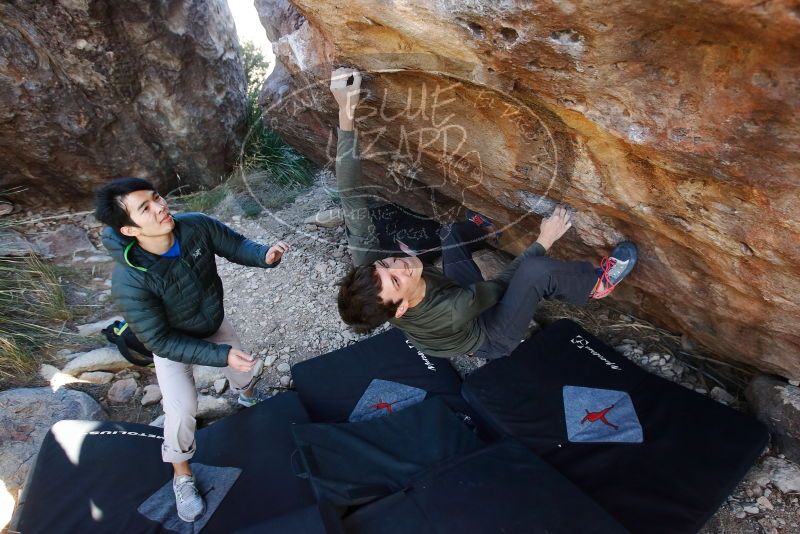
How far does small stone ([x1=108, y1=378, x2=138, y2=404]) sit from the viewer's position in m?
3.34

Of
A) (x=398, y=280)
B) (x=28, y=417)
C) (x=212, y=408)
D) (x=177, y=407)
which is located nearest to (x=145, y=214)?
(x=177, y=407)

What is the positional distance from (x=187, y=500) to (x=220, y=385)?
958mm

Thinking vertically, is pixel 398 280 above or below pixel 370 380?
above

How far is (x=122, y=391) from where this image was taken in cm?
336

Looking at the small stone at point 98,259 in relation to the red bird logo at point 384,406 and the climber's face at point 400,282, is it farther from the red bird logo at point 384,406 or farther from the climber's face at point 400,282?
the climber's face at point 400,282

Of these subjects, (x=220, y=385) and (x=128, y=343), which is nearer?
(x=128, y=343)

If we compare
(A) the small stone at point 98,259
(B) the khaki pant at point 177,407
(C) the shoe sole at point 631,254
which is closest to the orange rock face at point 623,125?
(C) the shoe sole at point 631,254

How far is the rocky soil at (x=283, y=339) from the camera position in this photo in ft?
8.20

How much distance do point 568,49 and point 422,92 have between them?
985mm

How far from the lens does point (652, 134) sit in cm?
178

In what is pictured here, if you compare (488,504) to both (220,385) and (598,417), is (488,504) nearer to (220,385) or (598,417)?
(598,417)

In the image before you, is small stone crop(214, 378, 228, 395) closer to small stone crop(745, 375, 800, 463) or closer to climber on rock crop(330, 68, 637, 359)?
climber on rock crop(330, 68, 637, 359)

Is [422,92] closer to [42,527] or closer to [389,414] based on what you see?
[389,414]

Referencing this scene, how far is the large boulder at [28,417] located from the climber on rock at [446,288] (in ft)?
6.77
